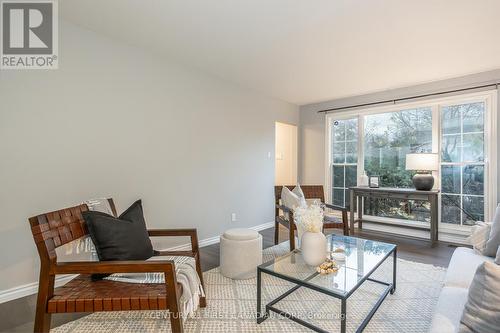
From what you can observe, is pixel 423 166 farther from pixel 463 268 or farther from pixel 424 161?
pixel 463 268

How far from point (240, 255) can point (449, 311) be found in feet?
5.43

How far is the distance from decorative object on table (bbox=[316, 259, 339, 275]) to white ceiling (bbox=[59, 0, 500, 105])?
2043 mm

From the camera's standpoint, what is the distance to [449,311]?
1.29m

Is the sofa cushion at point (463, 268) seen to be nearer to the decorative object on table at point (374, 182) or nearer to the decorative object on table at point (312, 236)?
the decorative object on table at point (312, 236)

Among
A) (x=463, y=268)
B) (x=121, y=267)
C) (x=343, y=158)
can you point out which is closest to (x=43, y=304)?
(x=121, y=267)

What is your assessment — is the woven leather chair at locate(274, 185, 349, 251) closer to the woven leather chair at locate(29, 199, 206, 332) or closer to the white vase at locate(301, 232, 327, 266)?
the white vase at locate(301, 232, 327, 266)

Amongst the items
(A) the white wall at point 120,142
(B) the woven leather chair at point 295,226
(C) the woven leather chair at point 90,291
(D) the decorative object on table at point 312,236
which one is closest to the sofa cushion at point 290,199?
(B) the woven leather chair at point 295,226

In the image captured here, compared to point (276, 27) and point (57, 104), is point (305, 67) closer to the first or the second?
point (276, 27)

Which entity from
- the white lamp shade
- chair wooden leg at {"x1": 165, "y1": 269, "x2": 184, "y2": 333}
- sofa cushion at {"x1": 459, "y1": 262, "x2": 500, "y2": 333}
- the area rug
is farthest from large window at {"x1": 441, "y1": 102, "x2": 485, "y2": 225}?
chair wooden leg at {"x1": 165, "y1": 269, "x2": 184, "y2": 333}

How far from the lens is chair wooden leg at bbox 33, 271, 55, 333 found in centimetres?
137

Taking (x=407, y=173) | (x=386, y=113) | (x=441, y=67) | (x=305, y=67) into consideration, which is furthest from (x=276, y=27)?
(x=407, y=173)

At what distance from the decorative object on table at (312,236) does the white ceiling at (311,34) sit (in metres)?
1.69

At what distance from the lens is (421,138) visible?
165 inches

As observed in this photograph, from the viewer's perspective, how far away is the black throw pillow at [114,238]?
5.43 feet
